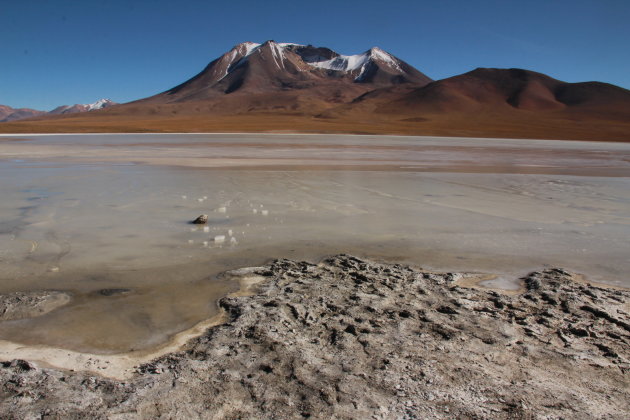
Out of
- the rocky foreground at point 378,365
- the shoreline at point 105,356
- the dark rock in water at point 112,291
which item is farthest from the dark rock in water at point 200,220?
the shoreline at point 105,356

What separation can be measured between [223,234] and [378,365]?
3.11m

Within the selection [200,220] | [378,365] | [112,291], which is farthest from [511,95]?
[378,365]

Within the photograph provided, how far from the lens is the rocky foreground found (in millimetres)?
2035

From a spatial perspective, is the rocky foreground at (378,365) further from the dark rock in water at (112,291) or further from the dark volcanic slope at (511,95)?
the dark volcanic slope at (511,95)

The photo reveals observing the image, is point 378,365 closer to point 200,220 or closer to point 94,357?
point 94,357

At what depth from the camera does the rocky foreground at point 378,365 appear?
204 cm

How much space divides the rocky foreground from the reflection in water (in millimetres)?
437

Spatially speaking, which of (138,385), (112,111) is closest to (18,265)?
(138,385)

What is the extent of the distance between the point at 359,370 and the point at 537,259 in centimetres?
284

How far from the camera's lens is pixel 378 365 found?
239 cm

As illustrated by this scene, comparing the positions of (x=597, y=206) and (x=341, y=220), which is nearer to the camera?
→ (x=341, y=220)

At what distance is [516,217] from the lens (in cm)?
638

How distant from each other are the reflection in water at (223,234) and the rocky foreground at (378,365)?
437 mm

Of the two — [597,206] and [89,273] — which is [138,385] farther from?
[597,206]
